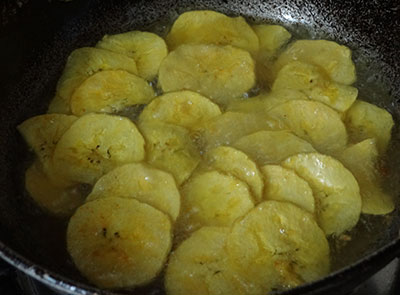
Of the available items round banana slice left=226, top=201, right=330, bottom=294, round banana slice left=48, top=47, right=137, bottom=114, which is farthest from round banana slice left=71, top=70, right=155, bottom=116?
round banana slice left=226, top=201, right=330, bottom=294

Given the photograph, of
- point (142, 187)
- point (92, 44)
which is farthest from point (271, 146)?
point (92, 44)

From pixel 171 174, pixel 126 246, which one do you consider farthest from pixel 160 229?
pixel 171 174

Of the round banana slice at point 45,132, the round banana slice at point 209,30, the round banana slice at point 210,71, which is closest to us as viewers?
the round banana slice at point 45,132

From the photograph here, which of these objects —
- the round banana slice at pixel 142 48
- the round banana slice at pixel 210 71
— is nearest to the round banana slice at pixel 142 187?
the round banana slice at pixel 210 71

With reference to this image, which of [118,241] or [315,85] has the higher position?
[118,241]

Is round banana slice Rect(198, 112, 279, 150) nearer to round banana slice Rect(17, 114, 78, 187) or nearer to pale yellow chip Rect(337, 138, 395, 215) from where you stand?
pale yellow chip Rect(337, 138, 395, 215)

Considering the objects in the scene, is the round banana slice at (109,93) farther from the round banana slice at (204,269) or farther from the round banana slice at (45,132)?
the round banana slice at (204,269)

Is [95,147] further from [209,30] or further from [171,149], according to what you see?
[209,30]
